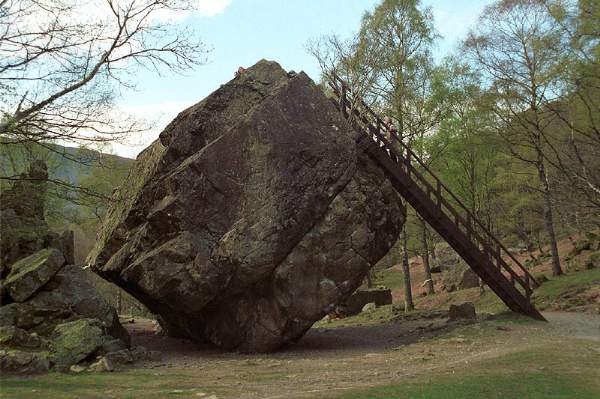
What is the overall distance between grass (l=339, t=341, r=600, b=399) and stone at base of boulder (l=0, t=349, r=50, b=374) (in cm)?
796

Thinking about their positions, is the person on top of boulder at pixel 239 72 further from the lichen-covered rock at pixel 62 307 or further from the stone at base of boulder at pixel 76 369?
the stone at base of boulder at pixel 76 369

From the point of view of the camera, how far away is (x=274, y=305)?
16828 mm

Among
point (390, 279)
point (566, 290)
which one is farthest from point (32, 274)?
point (390, 279)

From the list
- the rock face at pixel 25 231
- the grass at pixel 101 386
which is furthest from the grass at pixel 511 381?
the rock face at pixel 25 231

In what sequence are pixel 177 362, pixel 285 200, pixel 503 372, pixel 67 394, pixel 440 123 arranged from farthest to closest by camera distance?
pixel 440 123 → pixel 285 200 → pixel 177 362 → pixel 503 372 → pixel 67 394

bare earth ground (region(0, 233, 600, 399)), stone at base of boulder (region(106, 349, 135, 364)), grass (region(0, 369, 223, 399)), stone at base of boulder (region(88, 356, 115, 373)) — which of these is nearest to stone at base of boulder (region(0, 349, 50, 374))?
grass (region(0, 369, 223, 399))

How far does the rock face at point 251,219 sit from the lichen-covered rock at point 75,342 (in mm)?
2415

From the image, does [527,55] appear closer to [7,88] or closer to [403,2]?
[403,2]

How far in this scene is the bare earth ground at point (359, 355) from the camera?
10.5 meters

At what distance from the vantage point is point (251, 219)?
16.3 metres

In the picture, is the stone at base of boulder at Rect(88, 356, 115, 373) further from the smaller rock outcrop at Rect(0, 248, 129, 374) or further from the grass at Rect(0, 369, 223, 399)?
the smaller rock outcrop at Rect(0, 248, 129, 374)

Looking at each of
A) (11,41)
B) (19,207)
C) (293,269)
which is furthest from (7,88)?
(19,207)

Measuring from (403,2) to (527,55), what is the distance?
8.47 m

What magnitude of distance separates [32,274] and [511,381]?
48.8ft
